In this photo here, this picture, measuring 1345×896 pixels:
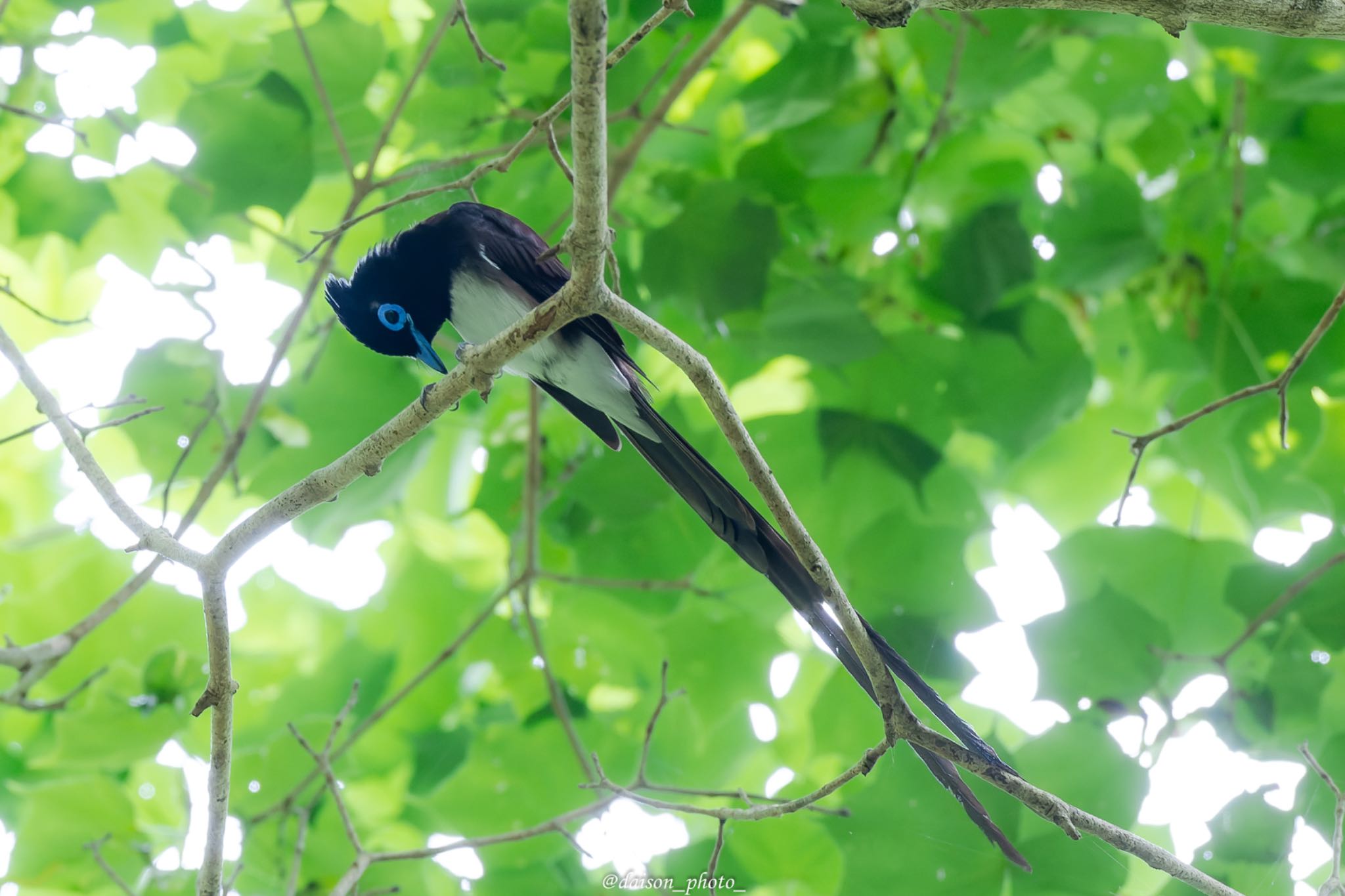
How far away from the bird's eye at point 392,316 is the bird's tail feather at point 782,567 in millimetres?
492

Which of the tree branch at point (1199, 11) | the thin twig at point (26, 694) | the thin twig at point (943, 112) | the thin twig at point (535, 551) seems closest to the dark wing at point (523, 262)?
the thin twig at point (535, 551)

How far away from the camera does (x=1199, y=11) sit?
128 centimetres

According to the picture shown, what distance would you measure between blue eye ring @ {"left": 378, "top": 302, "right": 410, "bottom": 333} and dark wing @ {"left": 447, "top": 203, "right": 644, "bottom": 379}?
270mm

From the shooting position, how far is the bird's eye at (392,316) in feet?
6.38

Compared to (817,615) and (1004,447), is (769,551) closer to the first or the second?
(817,615)

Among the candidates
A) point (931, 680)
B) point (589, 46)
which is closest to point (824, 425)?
point (931, 680)

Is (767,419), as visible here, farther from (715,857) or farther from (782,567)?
(715,857)

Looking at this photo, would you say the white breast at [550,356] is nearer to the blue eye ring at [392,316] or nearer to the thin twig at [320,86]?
the blue eye ring at [392,316]

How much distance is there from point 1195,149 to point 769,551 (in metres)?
2.08

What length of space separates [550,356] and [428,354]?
0.29 metres

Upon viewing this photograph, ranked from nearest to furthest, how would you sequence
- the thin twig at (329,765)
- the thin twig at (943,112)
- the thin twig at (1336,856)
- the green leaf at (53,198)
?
1. the thin twig at (1336,856)
2. the thin twig at (329,765)
3. the thin twig at (943,112)
4. the green leaf at (53,198)

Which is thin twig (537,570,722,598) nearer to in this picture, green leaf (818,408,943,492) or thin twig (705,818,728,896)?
green leaf (818,408,943,492)

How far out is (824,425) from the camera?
2686 mm

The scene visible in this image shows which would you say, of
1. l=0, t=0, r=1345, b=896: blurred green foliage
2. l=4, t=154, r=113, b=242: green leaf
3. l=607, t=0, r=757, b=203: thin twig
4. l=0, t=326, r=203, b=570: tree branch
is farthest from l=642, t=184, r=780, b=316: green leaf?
l=4, t=154, r=113, b=242: green leaf
